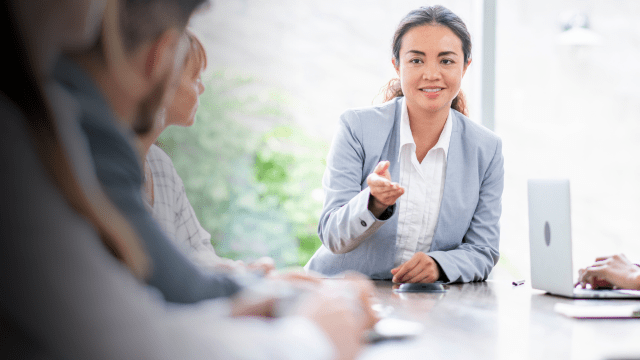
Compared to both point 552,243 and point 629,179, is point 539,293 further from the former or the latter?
Answer: point 629,179

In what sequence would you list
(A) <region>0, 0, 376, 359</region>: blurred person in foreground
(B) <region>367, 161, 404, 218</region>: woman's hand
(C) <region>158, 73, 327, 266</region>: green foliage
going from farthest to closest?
(C) <region>158, 73, 327, 266</region>: green foliage
(B) <region>367, 161, 404, 218</region>: woman's hand
(A) <region>0, 0, 376, 359</region>: blurred person in foreground

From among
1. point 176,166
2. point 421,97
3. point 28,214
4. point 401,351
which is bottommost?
point 401,351

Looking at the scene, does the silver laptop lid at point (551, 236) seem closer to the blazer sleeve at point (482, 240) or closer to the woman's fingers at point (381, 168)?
the blazer sleeve at point (482, 240)

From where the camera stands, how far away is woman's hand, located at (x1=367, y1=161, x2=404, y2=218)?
1.55 metres

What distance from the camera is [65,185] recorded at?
13.7 inches

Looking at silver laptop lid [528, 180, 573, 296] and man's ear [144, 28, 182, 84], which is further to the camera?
silver laptop lid [528, 180, 573, 296]

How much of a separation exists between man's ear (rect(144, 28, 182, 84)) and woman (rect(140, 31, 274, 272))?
84mm

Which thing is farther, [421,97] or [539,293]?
[421,97]

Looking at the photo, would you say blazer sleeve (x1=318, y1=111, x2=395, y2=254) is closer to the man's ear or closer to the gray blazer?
the gray blazer

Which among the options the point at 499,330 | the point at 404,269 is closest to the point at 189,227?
the point at 499,330

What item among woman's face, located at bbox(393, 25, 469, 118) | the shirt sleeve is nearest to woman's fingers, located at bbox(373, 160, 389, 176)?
woman's face, located at bbox(393, 25, 469, 118)

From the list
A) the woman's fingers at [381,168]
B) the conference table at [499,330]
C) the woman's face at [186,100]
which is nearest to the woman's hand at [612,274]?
the conference table at [499,330]

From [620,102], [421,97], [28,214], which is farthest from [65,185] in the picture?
[620,102]

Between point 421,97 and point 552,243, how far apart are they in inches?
32.4
